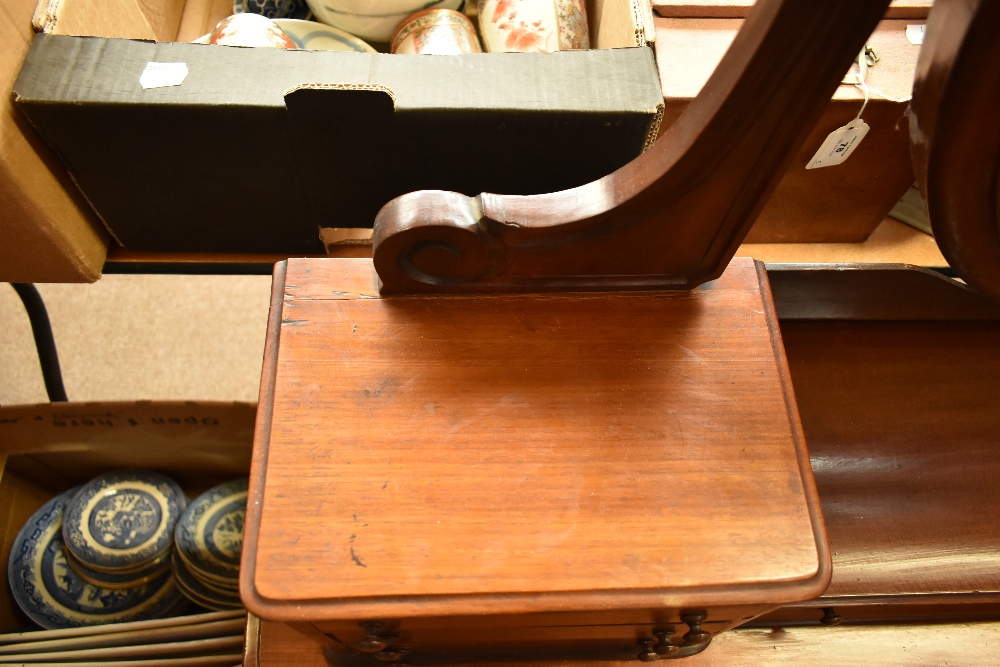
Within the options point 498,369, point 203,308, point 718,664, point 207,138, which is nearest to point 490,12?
point 207,138

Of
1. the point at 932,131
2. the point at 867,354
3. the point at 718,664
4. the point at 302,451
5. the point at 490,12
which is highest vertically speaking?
the point at 932,131

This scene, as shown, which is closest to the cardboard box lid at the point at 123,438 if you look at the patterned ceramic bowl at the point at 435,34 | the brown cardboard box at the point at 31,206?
the brown cardboard box at the point at 31,206

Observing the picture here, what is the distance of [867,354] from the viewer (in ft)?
2.63

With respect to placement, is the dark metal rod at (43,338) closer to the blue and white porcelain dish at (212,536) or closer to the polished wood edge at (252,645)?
the blue and white porcelain dish at (212,536)

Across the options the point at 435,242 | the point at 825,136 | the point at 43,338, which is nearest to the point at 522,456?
the point at 435,242

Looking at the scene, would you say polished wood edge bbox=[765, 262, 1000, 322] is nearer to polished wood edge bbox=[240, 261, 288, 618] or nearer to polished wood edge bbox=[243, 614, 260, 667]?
polished wood edge bbox=[240, 261, 288, 618]

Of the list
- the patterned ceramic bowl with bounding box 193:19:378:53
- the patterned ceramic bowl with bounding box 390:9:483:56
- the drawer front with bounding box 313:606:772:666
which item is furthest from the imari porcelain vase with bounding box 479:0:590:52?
the drawer front with bounding box 313:606:772:666

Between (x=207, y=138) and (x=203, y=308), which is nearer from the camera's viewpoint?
(x=207, y=138)

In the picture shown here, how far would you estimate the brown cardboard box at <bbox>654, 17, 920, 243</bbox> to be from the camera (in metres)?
0.80

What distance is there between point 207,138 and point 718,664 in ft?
2.64

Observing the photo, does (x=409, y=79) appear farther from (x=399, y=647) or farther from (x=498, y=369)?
(x=399, y=647)

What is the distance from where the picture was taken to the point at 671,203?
1.64 feet

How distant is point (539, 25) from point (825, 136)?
394 millimetres

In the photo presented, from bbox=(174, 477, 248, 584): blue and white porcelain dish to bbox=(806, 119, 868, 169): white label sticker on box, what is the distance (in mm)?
863
